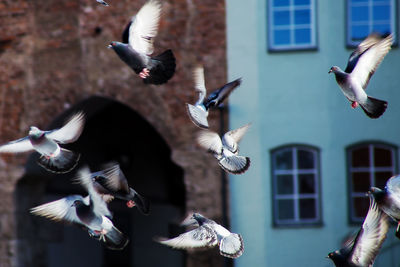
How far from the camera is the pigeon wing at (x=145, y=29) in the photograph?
4.52 meters

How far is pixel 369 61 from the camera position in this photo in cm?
440

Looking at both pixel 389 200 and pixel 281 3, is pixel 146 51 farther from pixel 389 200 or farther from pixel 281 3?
pixel 281 3

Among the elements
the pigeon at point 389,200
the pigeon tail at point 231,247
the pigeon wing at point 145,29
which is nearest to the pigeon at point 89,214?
the pigeon tail at point 231,247

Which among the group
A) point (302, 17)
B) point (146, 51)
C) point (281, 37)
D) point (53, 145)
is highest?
point (302, 17)

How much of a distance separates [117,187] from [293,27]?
6.50m

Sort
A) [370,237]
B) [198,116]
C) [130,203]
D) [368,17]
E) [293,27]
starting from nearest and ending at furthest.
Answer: [370,237], [198,116], [130,203], [368,17], [293,27]

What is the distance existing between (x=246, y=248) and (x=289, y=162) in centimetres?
120

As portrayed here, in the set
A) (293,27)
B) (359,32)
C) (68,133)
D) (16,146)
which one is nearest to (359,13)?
(359,32)

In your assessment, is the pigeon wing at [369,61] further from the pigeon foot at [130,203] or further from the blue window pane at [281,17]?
the blue window pane at [281,17]

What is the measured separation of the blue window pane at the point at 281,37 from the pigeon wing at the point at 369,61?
19.4 feet

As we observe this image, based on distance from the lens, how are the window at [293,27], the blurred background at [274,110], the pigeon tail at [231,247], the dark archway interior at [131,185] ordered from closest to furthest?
the pigeon tail at [231,247] → the blurred background at [274,110] → the window at [293,27] → the dark archway interior at [131,185]

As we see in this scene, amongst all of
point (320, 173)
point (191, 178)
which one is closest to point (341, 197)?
point (320, 173)

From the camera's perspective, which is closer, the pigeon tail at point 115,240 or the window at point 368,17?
the pigeon tail at point 115,240

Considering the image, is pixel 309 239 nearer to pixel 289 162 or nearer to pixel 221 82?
pixel 289 162
